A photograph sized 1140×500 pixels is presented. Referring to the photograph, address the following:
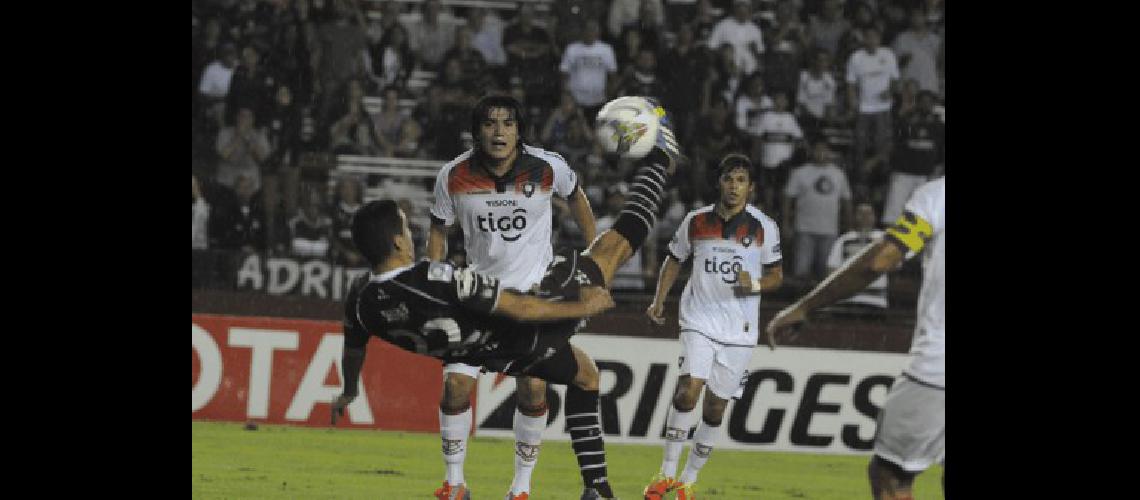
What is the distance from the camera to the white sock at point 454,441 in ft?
31.8

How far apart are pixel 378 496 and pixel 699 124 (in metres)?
6.75

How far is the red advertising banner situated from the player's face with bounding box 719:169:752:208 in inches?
159

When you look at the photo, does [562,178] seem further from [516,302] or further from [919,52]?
[919,52]

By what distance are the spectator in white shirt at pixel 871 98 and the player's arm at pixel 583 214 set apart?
7.42 meters

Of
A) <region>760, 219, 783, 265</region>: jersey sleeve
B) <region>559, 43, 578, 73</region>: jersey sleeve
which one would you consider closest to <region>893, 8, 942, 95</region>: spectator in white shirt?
<region>559, 43, 578, 73</region>: jersey sleeve

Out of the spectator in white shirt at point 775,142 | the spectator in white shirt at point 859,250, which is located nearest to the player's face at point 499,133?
the spectator in white shirt at point 859,250

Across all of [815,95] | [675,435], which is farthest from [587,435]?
[815,95]

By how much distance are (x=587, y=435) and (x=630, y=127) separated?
70.5 inches

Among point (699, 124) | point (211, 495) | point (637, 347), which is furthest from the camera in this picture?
point (699, 124)

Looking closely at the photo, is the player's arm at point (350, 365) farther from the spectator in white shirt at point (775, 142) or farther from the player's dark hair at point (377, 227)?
the spectator in white shirt at point (775, 142)

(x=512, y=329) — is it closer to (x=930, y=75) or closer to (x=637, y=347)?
(x=637, y=347)

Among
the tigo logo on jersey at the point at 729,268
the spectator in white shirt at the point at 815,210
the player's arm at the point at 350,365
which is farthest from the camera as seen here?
the spectator in white shirt at the point at 815,210
